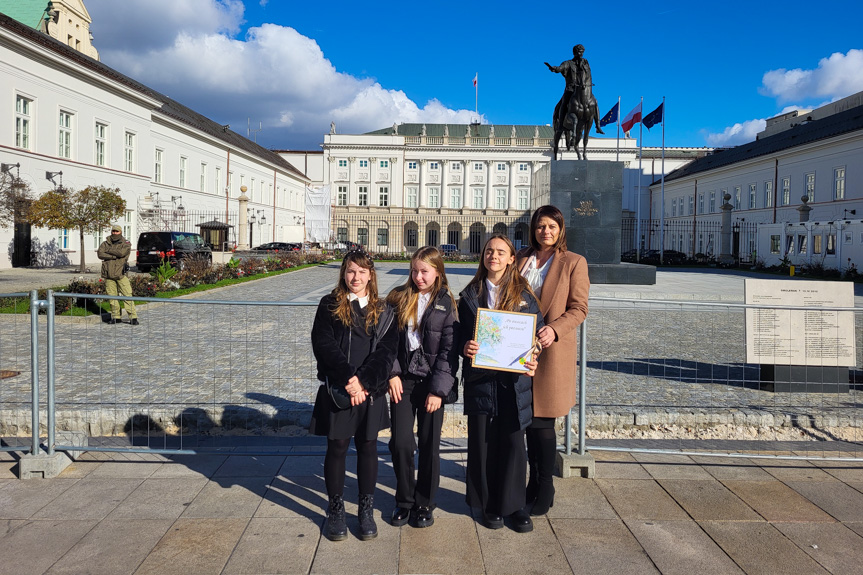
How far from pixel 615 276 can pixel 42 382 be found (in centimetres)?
1441

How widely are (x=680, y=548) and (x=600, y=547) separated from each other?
43cm

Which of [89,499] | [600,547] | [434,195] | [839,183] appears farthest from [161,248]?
[434,195]

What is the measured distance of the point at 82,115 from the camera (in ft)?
106

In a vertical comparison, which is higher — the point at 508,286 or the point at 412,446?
the point at 508,286

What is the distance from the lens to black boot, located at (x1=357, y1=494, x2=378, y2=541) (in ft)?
12.0

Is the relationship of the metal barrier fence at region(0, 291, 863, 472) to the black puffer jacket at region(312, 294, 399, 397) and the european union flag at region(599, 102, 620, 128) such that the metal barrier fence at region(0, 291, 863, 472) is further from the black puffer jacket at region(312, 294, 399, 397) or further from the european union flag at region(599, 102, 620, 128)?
the european union flag at region(599, 102, 620, 128)

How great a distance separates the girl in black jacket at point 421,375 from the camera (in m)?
3.78

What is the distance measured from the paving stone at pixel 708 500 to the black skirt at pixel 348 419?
2032 millimetres

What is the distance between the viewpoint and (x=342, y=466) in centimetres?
379

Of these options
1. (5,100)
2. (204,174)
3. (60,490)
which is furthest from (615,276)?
(204,174)

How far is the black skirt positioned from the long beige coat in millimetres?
955

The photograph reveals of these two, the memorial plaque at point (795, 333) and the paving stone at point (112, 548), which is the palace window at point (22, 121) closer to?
the paving stone at point (112, 548)

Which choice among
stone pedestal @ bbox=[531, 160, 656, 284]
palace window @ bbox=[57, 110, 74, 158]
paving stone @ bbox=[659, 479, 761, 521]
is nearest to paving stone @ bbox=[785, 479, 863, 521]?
paving stone @ bbox=[659, 479, 761, 521]

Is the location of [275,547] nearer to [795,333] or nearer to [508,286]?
[508,286]
